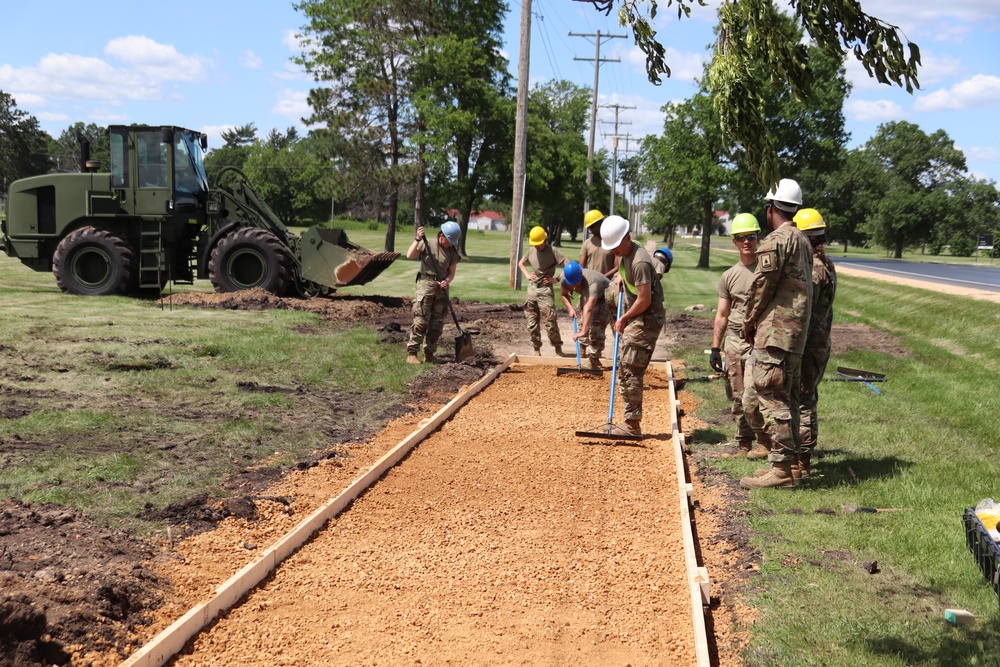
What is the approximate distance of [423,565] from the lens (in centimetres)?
564

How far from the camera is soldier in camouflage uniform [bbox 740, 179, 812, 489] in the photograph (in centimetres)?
693

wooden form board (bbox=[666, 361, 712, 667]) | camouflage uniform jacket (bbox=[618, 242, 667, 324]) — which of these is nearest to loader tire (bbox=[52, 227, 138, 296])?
camouflage uniform jacket (bbox=[618, 242, 667, 324])

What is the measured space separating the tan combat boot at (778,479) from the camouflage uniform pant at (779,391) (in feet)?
0.18

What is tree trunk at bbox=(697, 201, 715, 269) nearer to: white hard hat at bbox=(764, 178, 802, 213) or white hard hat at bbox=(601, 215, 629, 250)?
white hard hat at bbox=(601, 215, 629, 250)

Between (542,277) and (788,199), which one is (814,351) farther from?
(542,277)

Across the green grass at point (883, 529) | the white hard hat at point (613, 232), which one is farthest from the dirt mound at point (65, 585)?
the white hard hat at point (613, 232)

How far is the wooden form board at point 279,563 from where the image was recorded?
426cm

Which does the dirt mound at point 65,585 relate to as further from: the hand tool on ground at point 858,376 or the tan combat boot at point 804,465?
the hand tool on ground at point 858,376

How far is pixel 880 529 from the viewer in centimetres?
618

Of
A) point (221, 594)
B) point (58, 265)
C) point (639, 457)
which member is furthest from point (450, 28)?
point (221, 594)

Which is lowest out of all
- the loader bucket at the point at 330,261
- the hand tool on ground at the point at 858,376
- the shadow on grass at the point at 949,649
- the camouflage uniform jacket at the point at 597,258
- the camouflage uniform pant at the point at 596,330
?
the shadow on grass at the point at 949,649

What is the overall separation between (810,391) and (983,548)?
2.57 m

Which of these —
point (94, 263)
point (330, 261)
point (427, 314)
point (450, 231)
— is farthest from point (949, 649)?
point (94, 263)

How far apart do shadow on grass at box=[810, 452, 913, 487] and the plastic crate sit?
1652 mm
